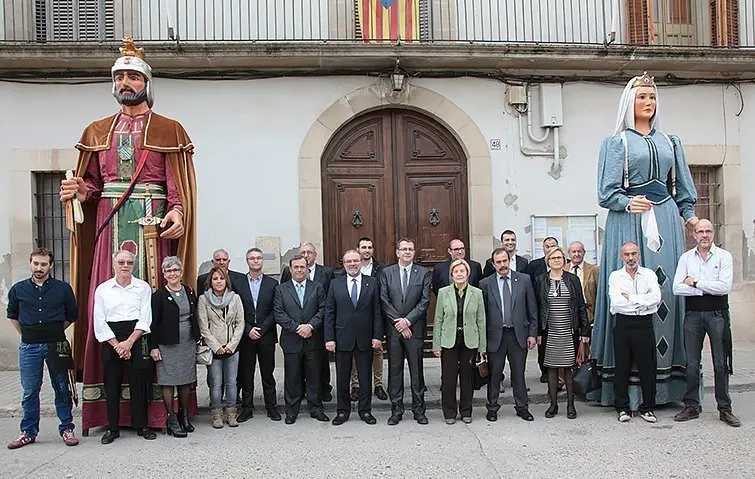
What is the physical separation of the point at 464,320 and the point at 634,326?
4.55 feet

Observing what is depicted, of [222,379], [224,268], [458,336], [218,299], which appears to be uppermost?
[224,268]

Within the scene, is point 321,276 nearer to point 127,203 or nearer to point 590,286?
point 127,203

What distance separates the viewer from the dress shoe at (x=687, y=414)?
597cm

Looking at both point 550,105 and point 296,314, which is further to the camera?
point 550,105

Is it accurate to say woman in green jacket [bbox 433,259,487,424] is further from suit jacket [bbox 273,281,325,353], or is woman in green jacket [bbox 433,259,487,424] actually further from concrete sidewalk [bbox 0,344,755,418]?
suit jacket [bbox 273,281,325,353]

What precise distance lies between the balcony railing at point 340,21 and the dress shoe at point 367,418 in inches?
184

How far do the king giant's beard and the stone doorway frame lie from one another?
2.99m

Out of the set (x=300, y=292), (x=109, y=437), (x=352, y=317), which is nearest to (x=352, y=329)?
(x=352, y=317)

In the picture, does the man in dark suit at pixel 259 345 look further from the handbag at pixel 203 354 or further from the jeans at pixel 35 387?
the jeans at pixel 35 387

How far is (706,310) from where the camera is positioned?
592cm

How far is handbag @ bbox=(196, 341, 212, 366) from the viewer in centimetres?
598

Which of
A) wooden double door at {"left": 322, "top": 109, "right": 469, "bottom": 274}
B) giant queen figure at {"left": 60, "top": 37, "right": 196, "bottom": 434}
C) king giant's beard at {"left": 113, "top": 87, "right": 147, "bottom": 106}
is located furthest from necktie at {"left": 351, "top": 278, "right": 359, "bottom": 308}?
wooden double door at {"left": 322, "top": 109, "right": 469, "bottom": 274}

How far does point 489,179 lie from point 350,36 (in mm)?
2509

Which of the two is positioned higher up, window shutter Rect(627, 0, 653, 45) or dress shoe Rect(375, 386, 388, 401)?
window shutter Rect(627, 0, 653, 45)
